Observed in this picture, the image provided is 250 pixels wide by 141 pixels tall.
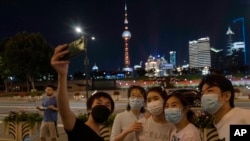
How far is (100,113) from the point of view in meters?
3.18

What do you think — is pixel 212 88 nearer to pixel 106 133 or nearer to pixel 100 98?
pixel 100 98

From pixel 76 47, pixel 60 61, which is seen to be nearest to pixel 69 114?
pixel 60 61

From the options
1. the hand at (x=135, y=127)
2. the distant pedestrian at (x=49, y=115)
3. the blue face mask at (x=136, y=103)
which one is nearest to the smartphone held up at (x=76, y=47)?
the hand at (x=135, y=127)

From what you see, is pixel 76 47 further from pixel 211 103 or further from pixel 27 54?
pixel 27 54

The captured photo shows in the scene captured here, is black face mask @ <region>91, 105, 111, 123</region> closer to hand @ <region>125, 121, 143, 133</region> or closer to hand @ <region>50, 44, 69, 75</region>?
hand @ <region>50, 44, 69, 75</region>

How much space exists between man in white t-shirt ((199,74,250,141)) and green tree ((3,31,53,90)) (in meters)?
54.3

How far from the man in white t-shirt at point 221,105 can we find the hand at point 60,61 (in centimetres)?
139

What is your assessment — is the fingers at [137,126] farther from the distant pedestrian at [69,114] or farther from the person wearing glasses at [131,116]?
the distant pedestrian at [69,114]

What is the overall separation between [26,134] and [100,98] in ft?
24.5

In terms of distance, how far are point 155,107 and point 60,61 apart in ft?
6.00

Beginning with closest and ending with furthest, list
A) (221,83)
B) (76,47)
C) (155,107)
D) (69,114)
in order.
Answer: (76,47) < (69,114) < (221,83) < (155,107)

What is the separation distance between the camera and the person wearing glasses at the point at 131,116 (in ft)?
13.8

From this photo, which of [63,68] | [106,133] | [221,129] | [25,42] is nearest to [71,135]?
[63,68]

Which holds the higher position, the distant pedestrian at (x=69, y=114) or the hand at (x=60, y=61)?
the hand at (x=60, y=61)
